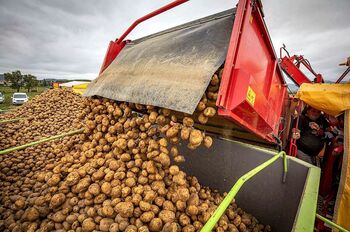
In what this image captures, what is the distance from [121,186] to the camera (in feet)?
5.69

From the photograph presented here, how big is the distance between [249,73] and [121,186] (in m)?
1.68

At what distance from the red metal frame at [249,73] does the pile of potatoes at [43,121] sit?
2.33m

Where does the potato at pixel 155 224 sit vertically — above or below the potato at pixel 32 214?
above

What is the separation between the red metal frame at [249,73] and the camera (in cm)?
161

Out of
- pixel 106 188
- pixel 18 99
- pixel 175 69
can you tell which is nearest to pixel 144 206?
pixel 106 188

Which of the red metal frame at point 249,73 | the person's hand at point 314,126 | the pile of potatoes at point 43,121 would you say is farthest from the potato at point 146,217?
the person's hand at point 314,126

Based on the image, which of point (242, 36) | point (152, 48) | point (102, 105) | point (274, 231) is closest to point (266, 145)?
point (274, 231)

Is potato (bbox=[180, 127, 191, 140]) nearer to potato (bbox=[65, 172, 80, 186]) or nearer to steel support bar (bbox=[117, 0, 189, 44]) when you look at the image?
potato (bbox=[65, 172, 80, 186])

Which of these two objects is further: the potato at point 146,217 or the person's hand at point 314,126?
the person's hand at point 314,126

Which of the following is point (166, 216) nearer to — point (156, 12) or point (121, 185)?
point (121, 185)

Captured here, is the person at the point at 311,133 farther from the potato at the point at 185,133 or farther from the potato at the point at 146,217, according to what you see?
the potato at the point at 146,217

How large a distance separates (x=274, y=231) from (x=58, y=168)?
105 inches

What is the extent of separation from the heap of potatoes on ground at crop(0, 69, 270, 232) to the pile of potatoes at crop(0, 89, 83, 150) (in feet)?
3.09

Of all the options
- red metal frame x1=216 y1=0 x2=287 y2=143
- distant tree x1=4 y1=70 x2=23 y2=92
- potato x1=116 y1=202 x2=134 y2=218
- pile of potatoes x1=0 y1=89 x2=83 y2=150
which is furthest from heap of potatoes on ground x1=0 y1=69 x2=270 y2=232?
distant tree x1=4 y1=70 x2=23 y2=92
